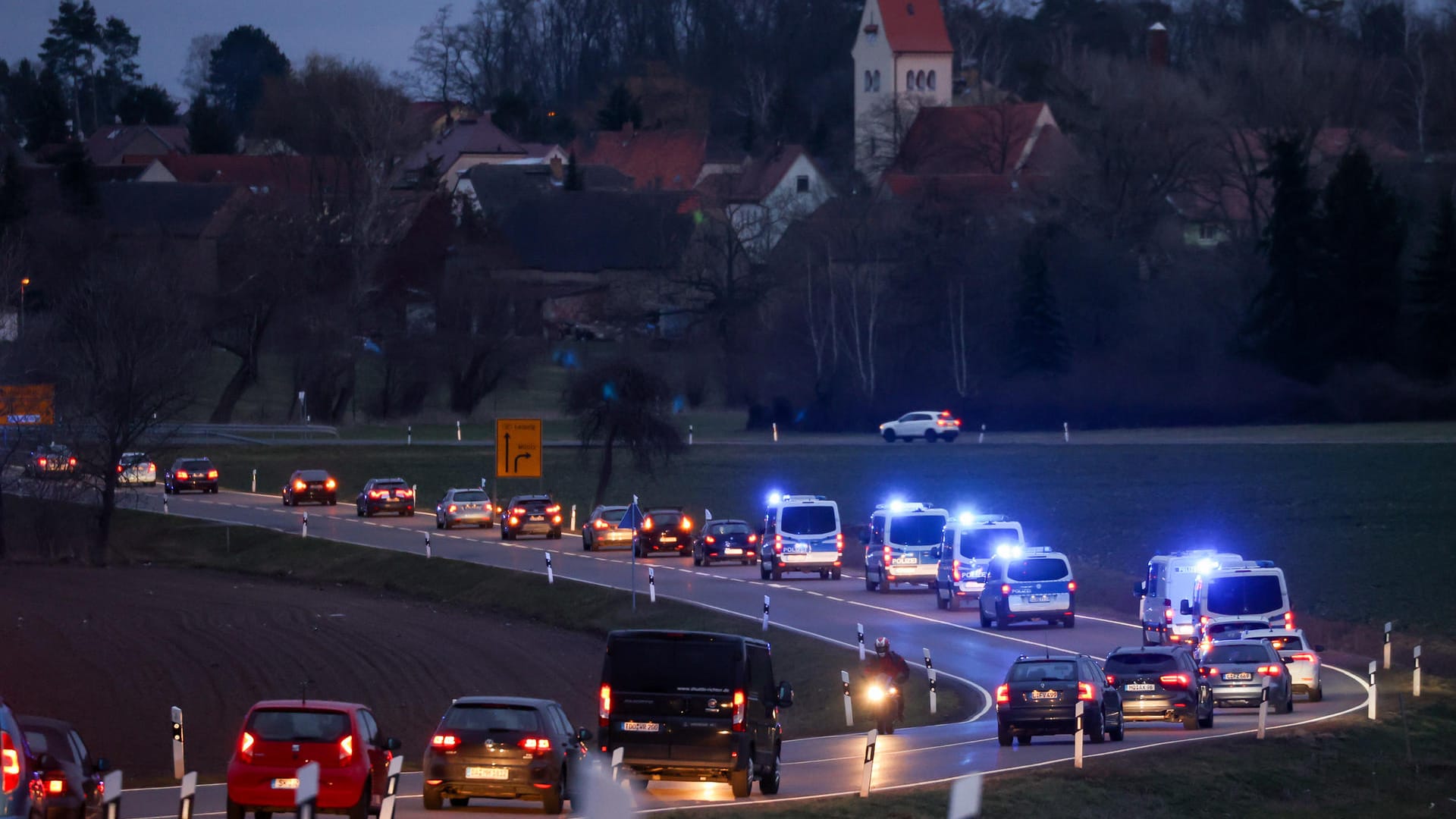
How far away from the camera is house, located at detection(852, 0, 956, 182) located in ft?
489

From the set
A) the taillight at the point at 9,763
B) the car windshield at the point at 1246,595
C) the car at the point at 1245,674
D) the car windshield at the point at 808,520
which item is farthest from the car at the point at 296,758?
the car windshield at the point at 808,520

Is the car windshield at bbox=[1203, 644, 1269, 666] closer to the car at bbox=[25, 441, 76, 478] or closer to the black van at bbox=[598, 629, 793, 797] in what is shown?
the black van at bbox=[598, 629, 793, 797]

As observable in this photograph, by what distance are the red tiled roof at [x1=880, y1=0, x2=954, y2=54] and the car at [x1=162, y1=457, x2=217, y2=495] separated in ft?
297

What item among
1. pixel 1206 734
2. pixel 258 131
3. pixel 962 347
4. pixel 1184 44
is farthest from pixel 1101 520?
pixel 1184 44

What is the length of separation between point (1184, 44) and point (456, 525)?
414 ft

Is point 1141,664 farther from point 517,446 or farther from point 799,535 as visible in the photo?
point 799,535

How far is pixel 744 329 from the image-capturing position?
99.9 metres

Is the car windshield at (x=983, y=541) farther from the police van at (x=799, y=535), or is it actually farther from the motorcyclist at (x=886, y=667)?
the motorcyclist at (x=886, y=667)

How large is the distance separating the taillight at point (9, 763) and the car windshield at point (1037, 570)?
2619cm

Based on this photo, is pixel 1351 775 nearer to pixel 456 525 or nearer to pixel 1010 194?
pixel 456 525

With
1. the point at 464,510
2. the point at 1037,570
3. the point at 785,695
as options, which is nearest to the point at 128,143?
the point at 464,510

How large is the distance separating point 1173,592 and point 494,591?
1928cm

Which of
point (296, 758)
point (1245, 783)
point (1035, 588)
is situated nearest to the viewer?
point (296, 758)

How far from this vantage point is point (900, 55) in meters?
149
